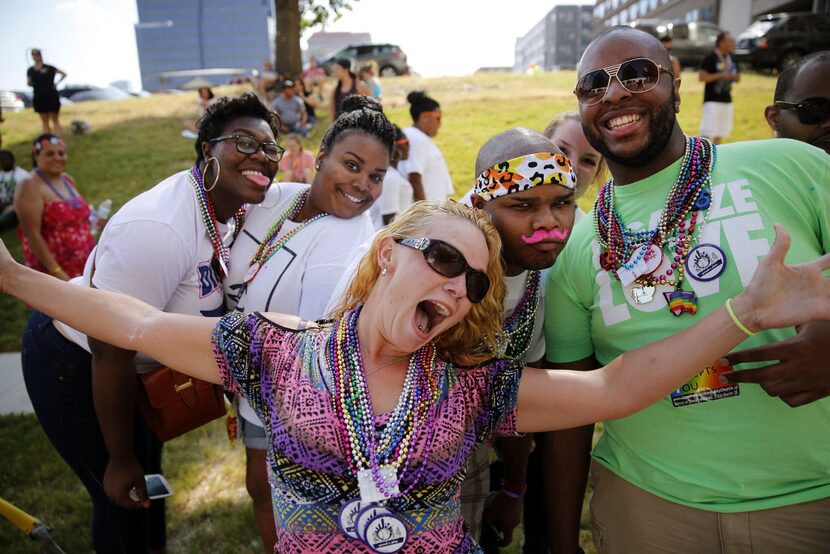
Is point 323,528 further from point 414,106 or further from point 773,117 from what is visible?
point 414,106

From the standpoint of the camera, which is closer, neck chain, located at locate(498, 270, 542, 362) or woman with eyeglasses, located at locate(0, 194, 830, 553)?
woman with eyeglasses, located at locate(0, 194, 830, 553)

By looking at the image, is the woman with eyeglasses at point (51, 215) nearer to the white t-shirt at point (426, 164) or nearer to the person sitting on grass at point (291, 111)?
the white t-shirt at point (426, 164)

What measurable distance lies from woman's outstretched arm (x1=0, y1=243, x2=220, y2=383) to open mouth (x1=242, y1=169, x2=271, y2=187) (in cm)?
92

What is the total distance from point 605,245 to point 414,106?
496 centimetres

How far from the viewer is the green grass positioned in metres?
3.67

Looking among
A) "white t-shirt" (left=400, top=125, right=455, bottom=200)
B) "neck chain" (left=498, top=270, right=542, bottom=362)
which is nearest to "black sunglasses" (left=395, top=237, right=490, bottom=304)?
"neck chain" (left=498, top=270, right=542, bottom=362)

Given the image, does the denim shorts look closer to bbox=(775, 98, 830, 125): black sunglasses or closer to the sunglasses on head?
the sunglasses on head

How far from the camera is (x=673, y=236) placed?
1863mm

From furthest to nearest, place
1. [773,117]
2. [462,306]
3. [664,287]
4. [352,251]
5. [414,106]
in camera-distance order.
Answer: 1. [414,106]
2. [773,117]
3. [352,251]
4. [664,287]
5. [462,306]

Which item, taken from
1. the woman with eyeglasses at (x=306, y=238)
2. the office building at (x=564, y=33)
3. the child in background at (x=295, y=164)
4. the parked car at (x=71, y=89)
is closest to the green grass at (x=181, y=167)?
the woman with eyeglasses at (x=306, y=238)

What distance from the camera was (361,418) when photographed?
1.61m

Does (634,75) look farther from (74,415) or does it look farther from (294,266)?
(74,415)

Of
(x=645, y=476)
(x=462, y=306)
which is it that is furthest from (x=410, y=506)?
(x=645, y=476)

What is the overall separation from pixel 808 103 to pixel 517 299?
1624mm
